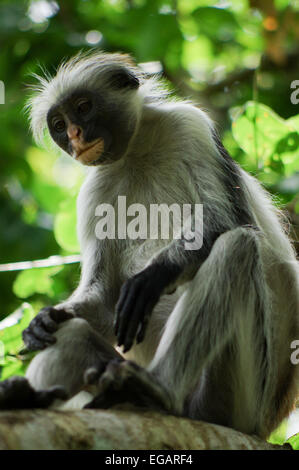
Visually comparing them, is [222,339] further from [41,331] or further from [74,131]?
[74,131]

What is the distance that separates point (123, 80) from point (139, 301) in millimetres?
2954

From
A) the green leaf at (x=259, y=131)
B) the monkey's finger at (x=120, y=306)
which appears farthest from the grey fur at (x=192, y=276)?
the green leaf at (x=259, y=131)

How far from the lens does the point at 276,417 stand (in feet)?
20.5

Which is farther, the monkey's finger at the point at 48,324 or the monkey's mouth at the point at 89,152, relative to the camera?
the monkey's mouth at the point at 89,152

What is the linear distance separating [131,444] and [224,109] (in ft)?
29.0

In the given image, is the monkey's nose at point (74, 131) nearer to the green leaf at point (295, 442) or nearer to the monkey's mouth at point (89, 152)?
the monkey's mouth at point (89, 152)

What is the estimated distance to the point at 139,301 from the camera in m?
5.19

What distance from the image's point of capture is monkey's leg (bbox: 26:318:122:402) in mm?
5426

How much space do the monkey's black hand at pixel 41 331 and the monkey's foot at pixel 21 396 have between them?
38.9 inches

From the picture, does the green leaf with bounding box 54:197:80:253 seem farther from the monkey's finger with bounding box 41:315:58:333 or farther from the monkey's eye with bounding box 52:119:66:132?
the monkey's finger with bounding box 41:315:58:333

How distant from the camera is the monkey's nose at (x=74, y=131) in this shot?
21.1 ft

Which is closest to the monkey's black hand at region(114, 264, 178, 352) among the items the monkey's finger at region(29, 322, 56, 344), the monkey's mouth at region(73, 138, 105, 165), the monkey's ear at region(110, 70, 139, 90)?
the monkey's finger at region(29, 322, 56, 344)

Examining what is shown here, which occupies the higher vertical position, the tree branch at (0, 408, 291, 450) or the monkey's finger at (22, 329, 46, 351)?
the monkey's finger at (22, 329, 46, 351)

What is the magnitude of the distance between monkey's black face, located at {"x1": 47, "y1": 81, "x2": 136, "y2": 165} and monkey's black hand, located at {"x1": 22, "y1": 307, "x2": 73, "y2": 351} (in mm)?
1580
